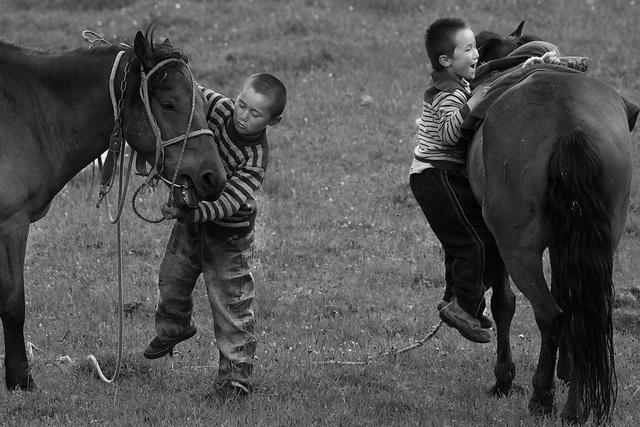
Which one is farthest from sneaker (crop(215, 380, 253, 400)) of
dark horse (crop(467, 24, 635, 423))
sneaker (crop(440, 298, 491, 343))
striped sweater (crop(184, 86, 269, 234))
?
dark horse (crop(467, 24, 635, 423))

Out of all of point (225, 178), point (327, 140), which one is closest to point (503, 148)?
point (225, 178)

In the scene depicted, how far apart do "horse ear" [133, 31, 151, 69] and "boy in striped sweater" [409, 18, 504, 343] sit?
5.86 ft

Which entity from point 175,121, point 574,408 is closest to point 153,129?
point 175,121

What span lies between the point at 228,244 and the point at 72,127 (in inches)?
43.6

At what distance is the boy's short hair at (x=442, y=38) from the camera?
588cm

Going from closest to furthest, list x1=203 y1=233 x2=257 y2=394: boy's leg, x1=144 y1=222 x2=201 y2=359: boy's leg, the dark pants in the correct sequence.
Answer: x1=203 y1=233 x2=257 y2=394: boy's leg
x1=144 y1=222 x2=201 y2=359: boy's leg
the dark pants

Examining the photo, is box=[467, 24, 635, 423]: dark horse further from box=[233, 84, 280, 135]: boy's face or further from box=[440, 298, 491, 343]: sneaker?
box=[233, 84, 280, 135]: boy's face

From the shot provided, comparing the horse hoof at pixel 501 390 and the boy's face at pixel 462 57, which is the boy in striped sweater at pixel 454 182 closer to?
the boy's face at pixel 462 57

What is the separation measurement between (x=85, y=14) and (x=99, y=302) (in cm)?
870

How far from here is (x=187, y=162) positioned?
16.9ft

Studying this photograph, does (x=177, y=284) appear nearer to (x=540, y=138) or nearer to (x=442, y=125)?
(x=442, y=125)

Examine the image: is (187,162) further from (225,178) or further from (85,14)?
(85,14)

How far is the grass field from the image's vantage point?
5.85 metres

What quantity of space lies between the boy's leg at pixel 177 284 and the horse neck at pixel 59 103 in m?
0.72
